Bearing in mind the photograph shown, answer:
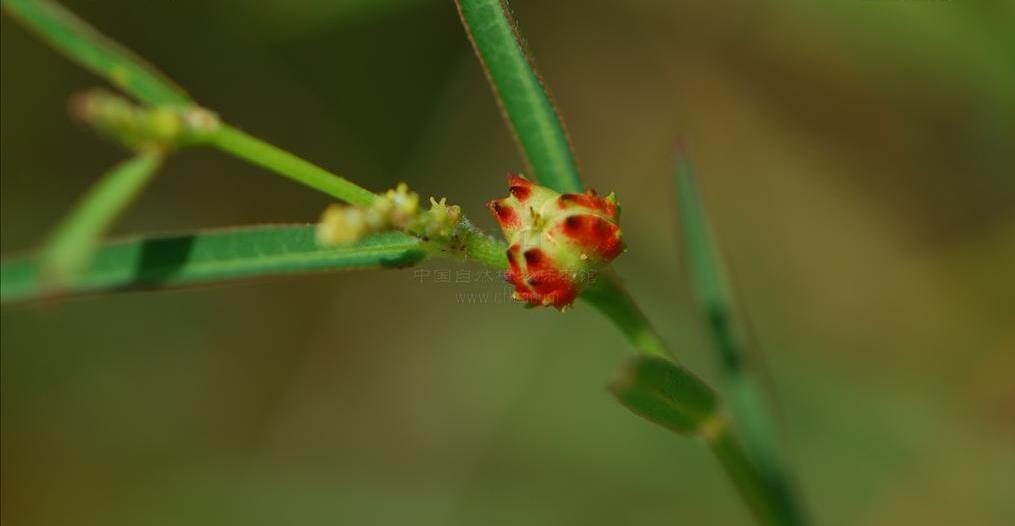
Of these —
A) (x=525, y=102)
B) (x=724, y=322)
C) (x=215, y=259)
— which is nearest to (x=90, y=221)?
(x=215, y=259)

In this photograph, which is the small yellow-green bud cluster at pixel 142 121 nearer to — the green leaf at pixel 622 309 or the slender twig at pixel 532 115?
the slender twig at pixel 532 115

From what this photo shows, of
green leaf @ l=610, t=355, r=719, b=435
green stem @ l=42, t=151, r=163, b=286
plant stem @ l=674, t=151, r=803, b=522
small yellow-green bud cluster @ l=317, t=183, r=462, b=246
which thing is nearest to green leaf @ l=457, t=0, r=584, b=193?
small yellow-green bud cluster @ l=317, t=183, r=462, b=246

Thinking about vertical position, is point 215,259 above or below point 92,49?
below

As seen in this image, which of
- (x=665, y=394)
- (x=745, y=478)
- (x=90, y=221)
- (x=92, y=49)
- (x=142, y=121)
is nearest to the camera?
(x=90, y=221)

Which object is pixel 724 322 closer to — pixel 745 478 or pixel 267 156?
pixel 745 478

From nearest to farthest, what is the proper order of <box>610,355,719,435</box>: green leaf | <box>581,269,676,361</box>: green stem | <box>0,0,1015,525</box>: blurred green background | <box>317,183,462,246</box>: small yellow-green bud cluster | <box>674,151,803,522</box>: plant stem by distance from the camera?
<box>317,183,462,246</box>: small yellow-green bud cluster → <box>610,355,719,435</box>: green leaf → <box>581,269,676,361</box>: green stem → <box>674,151,803,522</box>: plant stem → <box>0,0,1015,525</box>: blurred green background

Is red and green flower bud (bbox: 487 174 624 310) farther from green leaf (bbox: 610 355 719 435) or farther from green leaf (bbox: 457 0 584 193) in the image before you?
green leaf (bbox: 457 0 584 193)
